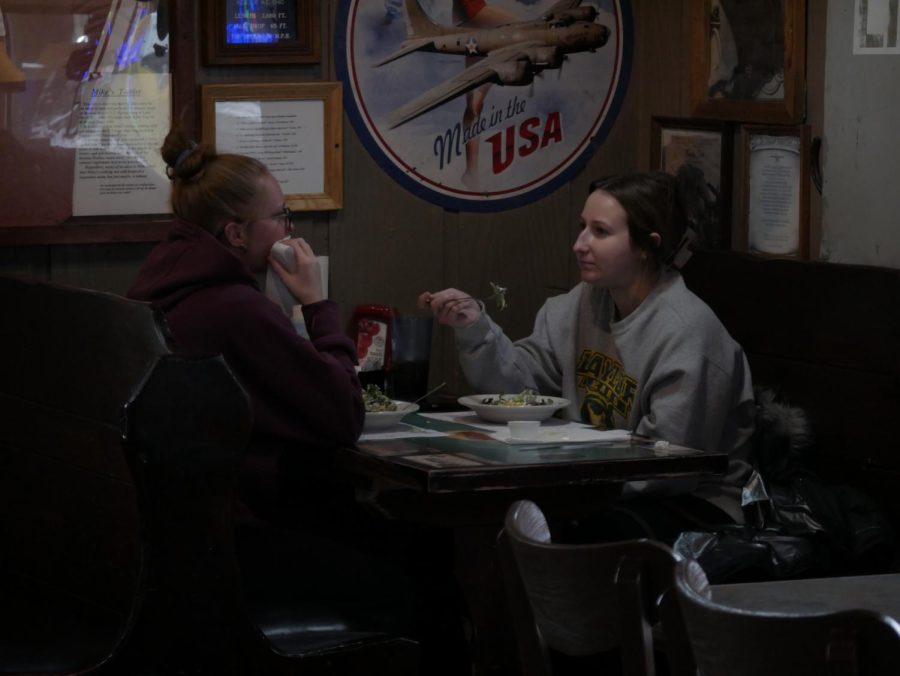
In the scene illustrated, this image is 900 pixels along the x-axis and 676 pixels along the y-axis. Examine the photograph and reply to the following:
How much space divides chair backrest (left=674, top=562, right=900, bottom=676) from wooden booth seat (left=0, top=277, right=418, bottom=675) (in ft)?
4.17

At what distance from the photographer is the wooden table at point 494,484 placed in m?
3.19

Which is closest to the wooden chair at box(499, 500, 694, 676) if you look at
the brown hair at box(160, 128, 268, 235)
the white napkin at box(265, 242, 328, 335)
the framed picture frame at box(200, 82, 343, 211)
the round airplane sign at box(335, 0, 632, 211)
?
the brown hair at box(160, 128, 268, 235)

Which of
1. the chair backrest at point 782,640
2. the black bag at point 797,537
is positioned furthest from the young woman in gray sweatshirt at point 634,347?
the chair backrest at point 782,640

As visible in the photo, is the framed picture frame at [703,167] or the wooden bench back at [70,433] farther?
the framed picture frame at [703,167]

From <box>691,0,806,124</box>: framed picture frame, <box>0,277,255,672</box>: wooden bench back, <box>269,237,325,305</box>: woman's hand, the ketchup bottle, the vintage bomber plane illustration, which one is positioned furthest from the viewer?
the vintage bomber plane illustration

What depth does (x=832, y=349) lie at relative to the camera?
3.80 metres

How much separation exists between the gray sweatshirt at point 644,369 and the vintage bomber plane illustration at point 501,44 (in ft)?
2.84

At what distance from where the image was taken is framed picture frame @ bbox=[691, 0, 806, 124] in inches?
161

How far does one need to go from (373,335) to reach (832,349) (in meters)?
1.39

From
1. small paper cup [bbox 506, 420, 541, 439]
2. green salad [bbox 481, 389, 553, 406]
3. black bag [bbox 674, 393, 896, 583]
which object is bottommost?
black bag [bbox 674, 393, 896, 583]

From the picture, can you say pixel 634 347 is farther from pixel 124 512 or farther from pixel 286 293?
pixel 124 512

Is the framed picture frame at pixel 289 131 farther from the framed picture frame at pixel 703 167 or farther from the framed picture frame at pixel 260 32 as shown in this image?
the framed picture frame at pixel 703 167

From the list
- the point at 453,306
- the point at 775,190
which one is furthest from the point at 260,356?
the point at 775,190

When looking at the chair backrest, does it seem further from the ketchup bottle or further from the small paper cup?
the ketchup bottle
